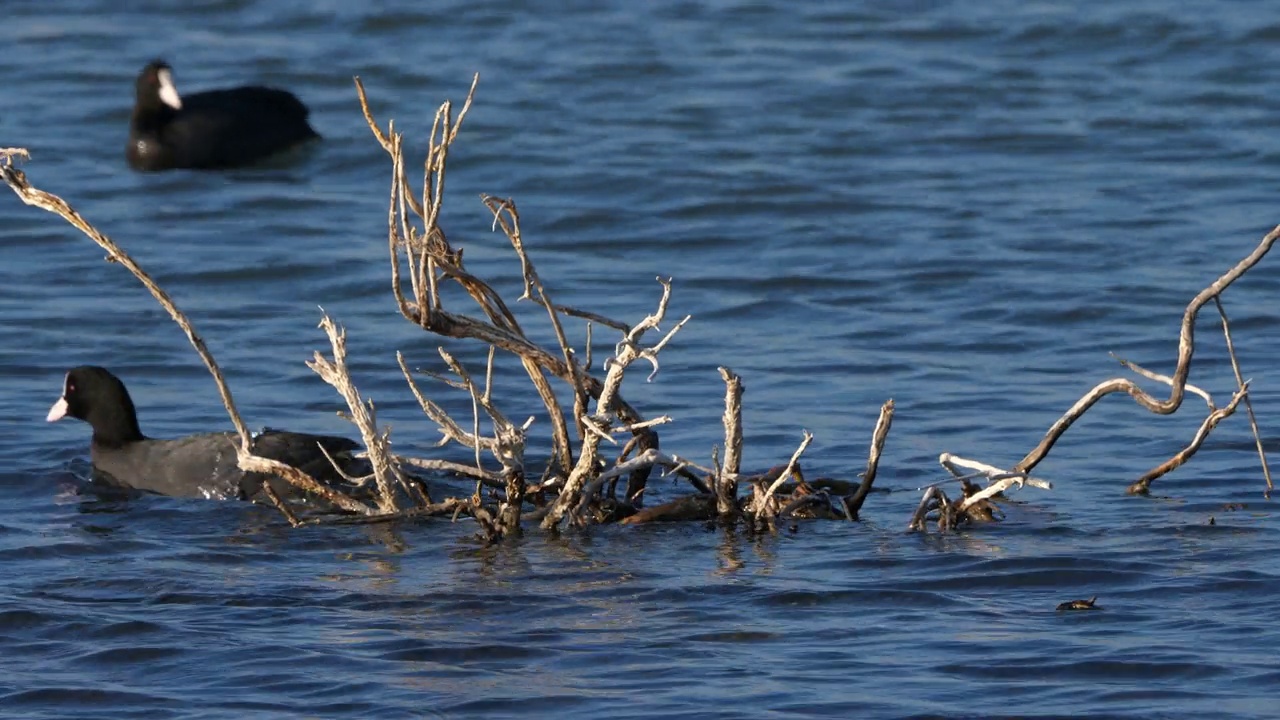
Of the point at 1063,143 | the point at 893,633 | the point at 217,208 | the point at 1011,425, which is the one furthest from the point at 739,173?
the point at 893,633

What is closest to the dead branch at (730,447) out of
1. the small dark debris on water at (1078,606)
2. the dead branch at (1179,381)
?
the dead branch at (1179,381)

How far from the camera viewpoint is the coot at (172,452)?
8750 millimetres

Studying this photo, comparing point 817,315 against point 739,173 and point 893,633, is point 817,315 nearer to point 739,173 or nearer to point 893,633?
point 739,173

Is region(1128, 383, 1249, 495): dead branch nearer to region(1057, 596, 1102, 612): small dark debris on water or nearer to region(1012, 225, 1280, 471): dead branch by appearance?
region(1012, 225, 1280, 471): dead branch

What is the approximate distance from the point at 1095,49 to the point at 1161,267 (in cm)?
695

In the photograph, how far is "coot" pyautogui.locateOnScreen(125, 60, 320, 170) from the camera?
54.5 ft

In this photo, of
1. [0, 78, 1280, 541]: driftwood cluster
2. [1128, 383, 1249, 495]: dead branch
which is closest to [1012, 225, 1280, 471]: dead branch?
[0, 78, 1280, 541]: driftwood cluster

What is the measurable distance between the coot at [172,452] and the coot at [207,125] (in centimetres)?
716

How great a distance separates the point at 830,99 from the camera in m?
18.2

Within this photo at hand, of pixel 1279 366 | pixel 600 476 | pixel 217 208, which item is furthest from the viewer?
pixel 217 208

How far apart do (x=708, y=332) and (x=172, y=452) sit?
3527 millimetres

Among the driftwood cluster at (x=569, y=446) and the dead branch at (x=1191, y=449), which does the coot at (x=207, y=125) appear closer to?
the driftwood cluster at (x=569, y=446)

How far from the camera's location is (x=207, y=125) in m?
16.7

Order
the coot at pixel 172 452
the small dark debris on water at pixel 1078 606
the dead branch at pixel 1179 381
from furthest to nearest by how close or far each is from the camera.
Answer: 1. the coot at pixel 172 452
2. the dead branch at pixel 1179 381
3. the small dark debris on water at pixel 1078 606
